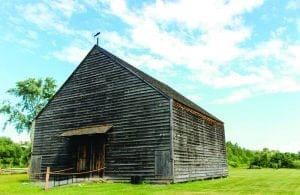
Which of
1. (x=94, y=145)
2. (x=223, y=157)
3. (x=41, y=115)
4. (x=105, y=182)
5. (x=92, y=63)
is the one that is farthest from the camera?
(x=223, y=157)

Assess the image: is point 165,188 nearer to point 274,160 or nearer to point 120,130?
point 120,130

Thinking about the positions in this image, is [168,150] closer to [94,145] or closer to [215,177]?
[94,145]

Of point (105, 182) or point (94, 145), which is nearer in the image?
point (105, 182)

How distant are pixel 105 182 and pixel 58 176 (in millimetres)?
4540

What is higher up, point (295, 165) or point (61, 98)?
point (61, 98)

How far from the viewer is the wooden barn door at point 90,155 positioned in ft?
79.5

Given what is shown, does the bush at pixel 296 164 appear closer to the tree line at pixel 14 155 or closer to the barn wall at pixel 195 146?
the barn wall at pixel 195 146

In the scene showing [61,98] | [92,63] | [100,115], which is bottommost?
[100,115]

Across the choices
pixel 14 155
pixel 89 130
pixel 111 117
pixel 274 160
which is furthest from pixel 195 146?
pixel 274 160

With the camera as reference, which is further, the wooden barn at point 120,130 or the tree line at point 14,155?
the tree line at point 14,155

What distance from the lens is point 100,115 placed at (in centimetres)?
2552

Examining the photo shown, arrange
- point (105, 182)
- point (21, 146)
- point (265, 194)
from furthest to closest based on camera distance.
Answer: point (21, 146) < point (105, 182) < point (265, 194)

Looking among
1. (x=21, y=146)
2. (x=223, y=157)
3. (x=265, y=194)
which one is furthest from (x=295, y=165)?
(x=265, y=194)

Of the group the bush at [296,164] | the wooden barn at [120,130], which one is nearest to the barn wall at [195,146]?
the wooden barn at [120,130]
